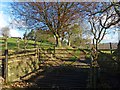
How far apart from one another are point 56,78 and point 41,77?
0.73 m

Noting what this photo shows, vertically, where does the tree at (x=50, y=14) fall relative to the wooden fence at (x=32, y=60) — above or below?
above

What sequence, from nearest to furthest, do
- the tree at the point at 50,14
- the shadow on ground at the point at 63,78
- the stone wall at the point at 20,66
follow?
the stone wall at the point at 20,66 → the shadow on ground at the point at 63,78 → the tree at the point at 50,14

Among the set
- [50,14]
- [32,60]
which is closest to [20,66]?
[32,60]

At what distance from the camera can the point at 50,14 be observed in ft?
72.8

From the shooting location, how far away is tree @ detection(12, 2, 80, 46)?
72.5 feet

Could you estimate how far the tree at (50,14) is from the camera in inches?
870

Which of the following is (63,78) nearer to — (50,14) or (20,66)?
(20,66)

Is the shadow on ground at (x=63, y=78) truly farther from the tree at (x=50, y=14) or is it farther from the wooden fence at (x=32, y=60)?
the tree at (x=50, y=14)

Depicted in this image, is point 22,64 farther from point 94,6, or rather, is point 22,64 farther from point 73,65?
point 94,6

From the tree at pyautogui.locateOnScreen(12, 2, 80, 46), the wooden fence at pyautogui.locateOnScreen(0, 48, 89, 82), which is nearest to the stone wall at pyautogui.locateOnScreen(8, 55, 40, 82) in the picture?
the wooden fence at pyautogui.locateOnScreen(0, 48, 89, 82)

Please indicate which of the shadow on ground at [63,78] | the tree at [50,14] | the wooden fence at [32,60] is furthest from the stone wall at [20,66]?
the tree at [50,14]

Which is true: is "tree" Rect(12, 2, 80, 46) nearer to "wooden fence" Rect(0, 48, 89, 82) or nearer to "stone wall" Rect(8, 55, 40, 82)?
"wooden fence" Rect(0, 48, 89, 82)

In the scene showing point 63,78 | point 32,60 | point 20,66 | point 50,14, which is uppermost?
point 50,14

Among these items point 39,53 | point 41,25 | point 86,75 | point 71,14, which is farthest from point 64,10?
point 86,75
